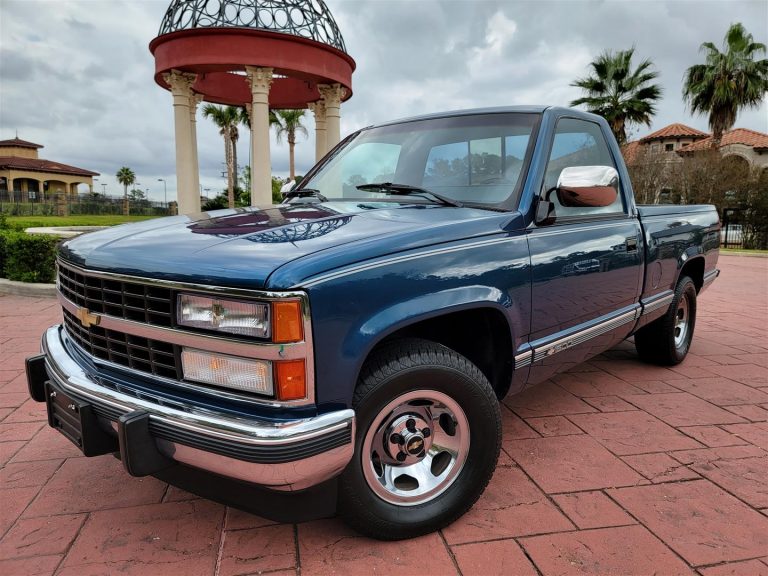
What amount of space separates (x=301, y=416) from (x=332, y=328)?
0.99ft

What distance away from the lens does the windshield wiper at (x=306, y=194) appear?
10.5 feet

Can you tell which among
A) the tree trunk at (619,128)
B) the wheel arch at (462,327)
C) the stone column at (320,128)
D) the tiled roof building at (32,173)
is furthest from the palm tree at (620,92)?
the tiled roof building at (32,173)

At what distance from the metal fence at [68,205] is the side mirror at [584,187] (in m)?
41.8

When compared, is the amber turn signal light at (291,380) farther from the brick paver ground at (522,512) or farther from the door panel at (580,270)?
the door panel at (580,270)

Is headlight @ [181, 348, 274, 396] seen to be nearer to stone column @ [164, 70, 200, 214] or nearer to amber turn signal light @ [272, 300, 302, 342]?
amber turn signal light @ [272, 300, 302, 342]

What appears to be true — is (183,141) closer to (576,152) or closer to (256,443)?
(576,152)

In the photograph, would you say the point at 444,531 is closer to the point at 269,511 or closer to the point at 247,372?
the point at 269,511

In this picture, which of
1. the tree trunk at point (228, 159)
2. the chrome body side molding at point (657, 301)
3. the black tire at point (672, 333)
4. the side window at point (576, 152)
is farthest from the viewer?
the tree trunk at point (228, 159)

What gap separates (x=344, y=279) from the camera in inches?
71.7

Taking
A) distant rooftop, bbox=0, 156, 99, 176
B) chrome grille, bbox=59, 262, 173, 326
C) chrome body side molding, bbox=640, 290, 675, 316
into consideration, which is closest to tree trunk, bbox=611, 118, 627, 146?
chrome body side molding, bbox=640, 290, 675, 316

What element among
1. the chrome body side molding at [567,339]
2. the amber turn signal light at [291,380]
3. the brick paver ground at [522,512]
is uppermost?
the amber turn signal light at [291,380]

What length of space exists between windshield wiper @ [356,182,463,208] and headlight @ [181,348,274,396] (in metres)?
1.42

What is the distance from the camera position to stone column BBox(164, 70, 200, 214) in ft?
48.0

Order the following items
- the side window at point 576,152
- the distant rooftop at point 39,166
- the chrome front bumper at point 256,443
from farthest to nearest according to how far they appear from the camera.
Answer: the distant rooftop at point 39,166, the side window at point 576,152, the chrome front bumper at point 256,443
